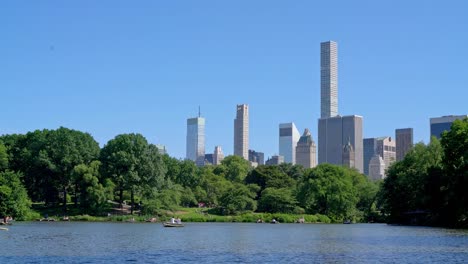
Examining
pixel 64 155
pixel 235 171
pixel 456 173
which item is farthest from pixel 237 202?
pixel 235 171

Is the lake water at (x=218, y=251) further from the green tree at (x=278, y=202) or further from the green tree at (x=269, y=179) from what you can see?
the green tree at (x=269, y=179)

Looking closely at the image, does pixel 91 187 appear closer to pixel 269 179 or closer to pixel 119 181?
pixel 119 181

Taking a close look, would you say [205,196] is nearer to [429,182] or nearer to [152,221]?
[152,221]

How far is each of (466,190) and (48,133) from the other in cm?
6364

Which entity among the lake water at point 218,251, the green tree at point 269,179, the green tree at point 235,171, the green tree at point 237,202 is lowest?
the lake water at point 218,251

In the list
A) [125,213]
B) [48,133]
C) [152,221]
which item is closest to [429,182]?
[152,221]

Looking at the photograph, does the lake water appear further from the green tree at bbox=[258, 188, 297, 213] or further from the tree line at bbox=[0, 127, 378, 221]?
the green tree at bbox=[258, 188, 297, 213]

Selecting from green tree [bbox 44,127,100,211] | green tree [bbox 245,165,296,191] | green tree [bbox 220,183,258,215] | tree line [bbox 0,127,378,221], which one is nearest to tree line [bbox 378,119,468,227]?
tree line [bbox 0,127,378,221]

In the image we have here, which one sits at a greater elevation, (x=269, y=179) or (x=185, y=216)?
(x=269, y=179)

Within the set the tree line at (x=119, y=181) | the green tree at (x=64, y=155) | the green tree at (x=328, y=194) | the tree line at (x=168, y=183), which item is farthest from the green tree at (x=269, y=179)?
the green tree at (x=64, y=155)

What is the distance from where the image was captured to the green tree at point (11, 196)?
70750 mm

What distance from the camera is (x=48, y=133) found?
99.2 m

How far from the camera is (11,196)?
7262 centimetres

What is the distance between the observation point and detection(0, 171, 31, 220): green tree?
70.8m
